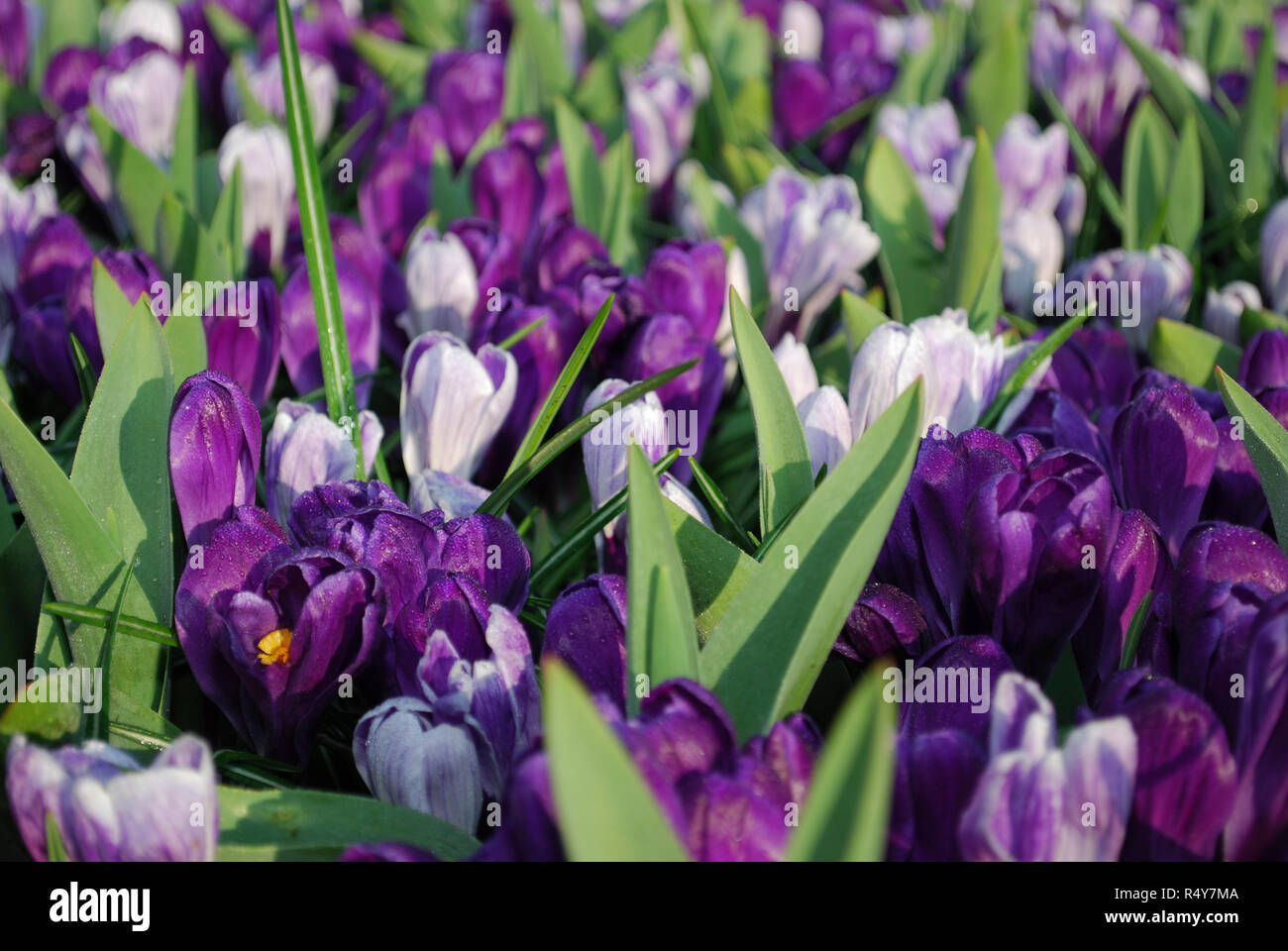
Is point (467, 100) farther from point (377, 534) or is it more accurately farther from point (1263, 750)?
point (1263, 750)

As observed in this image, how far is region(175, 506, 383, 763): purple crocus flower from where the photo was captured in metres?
0.95

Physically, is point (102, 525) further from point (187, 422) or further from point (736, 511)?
point (736, 511)

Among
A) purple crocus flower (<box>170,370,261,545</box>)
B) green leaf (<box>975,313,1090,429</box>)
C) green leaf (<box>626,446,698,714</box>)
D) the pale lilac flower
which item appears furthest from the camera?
the pale lilac flower

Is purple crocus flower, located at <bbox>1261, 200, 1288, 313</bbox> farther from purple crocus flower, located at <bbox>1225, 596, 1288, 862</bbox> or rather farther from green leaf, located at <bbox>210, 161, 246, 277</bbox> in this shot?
green leaf, located at <bbox>210, 161, 246, 277</bbox>

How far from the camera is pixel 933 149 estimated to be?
81.8 inches

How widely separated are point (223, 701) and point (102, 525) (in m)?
0.18

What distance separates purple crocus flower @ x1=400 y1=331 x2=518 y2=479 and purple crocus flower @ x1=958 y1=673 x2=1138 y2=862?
657mm

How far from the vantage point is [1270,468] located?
105 cm

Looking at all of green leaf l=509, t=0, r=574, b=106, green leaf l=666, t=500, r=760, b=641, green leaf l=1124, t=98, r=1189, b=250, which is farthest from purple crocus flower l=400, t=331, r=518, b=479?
green leaf l=509, t=0, r=574, b=106

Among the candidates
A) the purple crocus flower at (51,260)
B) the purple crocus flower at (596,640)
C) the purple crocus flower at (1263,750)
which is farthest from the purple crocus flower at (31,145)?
the purple crocus flower at (1263,750)

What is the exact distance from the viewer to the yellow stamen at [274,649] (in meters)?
0.96

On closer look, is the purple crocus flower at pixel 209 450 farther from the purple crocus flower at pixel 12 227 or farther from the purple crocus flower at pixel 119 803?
the purple crocus flower at pixel 12 227
